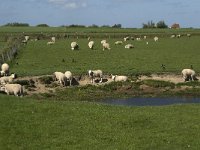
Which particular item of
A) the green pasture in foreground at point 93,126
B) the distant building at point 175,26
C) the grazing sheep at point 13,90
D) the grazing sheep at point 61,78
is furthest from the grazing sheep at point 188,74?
the distant building at point 175,26

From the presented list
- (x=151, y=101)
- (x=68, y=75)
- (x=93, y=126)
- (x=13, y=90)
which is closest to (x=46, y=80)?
(x=68, y=75)

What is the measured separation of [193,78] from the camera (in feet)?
132

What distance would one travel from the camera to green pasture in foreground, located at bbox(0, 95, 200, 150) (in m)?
18.1

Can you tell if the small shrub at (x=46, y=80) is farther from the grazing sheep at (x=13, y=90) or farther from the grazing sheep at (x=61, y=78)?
the grazing sheep at (x=13, y=90)

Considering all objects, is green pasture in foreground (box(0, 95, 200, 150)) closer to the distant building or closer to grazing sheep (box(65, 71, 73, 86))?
grazing sheep (box(65, 71, 73, 86))

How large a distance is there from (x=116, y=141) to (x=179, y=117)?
190 inches

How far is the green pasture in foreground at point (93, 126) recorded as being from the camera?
18.1m

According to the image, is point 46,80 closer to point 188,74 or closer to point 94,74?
point 94,74

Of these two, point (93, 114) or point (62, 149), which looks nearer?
point (62, 149)

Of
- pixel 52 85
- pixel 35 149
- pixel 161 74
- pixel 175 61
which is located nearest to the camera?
pixel 35 149

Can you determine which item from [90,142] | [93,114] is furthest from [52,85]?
[90,142]

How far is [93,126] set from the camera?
20344mm

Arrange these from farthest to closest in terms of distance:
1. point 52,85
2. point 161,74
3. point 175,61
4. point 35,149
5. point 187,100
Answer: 1. point 175,61
2. point 161,74
3. point 52,85
4. point 187,100
5. point 35,149

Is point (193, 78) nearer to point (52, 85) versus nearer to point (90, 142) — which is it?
point (52, 85)
